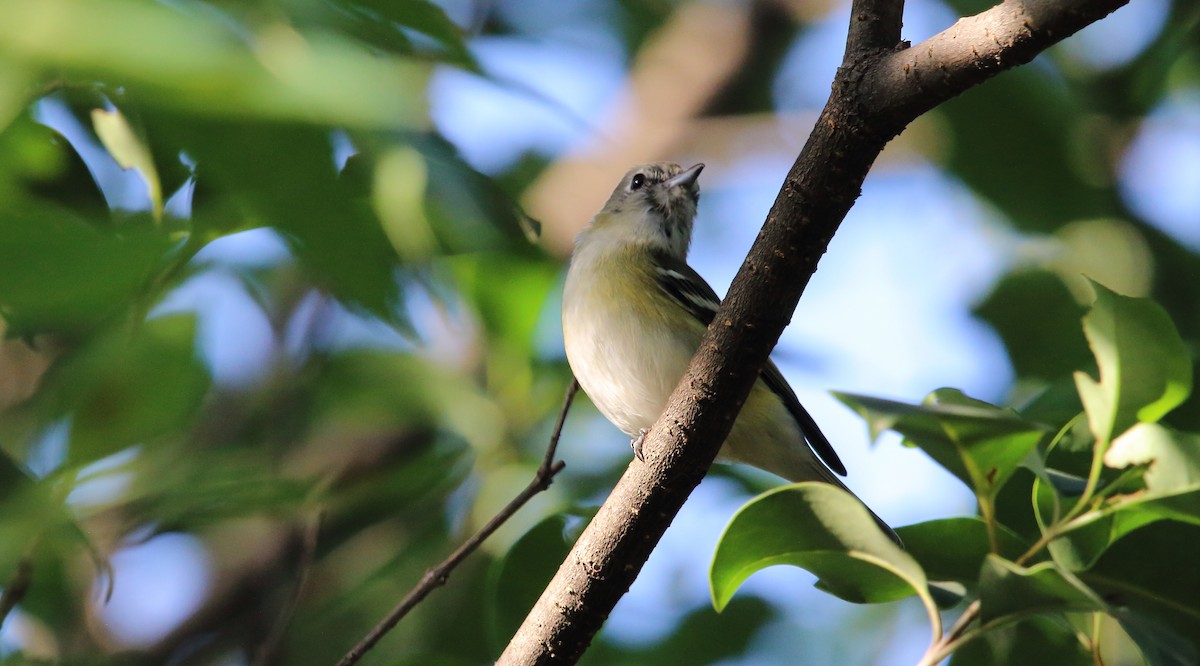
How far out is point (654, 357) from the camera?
368cm

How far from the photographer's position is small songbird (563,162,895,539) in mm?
3619

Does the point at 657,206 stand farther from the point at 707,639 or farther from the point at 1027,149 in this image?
the point at 707,639

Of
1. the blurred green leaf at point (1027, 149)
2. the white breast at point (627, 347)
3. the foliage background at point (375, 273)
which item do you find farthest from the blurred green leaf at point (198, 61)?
the blurred green leaf at point (1027, 149)

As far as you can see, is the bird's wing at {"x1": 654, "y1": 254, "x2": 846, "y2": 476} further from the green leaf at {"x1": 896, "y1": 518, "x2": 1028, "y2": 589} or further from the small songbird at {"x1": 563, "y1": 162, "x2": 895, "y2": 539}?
the green leaf at {"x1": 896, "y1": 518, "x2": 1028, "y2": 589}

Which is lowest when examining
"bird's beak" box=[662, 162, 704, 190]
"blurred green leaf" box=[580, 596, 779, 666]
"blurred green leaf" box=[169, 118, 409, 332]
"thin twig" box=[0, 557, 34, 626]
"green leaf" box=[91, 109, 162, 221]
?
"thin twig" box=[0, 557, 34, 626]

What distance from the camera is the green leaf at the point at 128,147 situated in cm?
218

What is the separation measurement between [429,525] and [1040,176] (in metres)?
2.70

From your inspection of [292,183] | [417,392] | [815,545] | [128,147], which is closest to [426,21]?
[292,183]

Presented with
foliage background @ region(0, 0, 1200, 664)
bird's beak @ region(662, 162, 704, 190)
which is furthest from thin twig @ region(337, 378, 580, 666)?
bird's beak @ region(662, 162, 704, 190)

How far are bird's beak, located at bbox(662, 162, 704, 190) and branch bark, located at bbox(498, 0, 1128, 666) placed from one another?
2.67 metres

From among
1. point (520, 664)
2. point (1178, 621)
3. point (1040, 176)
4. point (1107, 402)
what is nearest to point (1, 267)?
point (520, 664)

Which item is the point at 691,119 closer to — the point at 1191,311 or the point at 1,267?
the point at 1191,311

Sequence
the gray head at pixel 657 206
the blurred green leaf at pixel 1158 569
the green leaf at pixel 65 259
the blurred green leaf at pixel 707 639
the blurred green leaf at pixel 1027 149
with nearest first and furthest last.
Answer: the green leaf at pixel 65 259 → the blurred green leaf at pixel 1158 569 → the blurred green leaf at pixel 707 639 → the blurred green leaf at pixel 1027 149 → the gray head at pixel 657 206

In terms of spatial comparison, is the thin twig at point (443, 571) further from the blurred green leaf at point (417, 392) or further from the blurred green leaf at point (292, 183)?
the blurred green leaf at point (417, 392)
